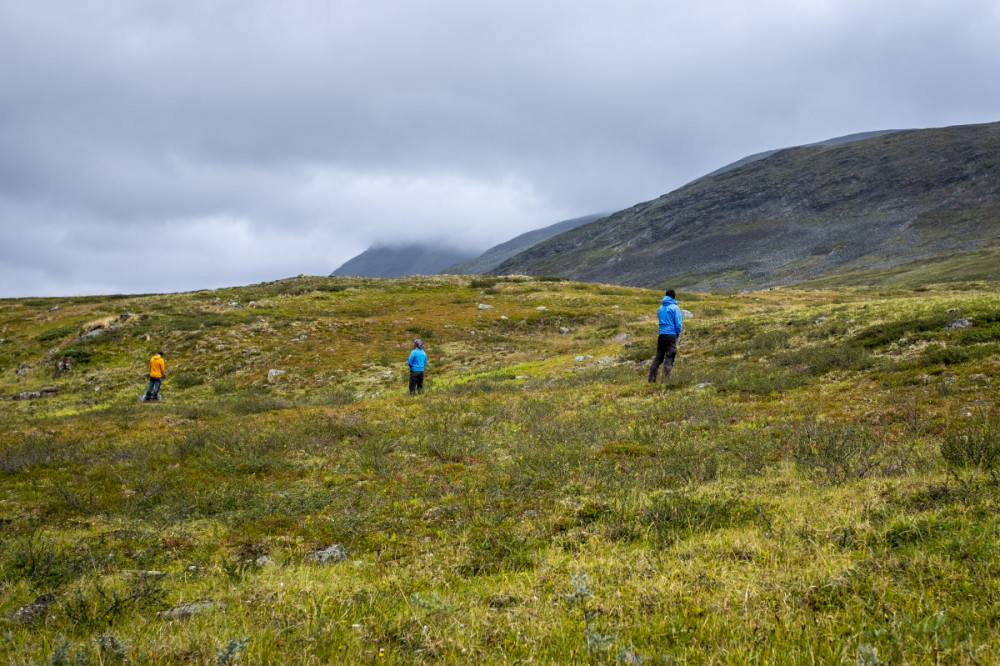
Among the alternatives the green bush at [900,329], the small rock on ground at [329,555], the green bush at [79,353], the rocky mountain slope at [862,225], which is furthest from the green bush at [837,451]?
the rocky mountain slope at [862,225]

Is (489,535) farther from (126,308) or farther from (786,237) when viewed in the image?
(786,237)

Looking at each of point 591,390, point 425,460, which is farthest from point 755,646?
point 591,390

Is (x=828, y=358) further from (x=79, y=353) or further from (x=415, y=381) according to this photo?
(x=79, y=353)

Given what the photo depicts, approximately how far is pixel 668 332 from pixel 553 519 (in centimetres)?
1136

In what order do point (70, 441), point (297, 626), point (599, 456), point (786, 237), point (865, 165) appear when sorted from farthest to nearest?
1. point (865, 165)
2. point (786, 237)
3. point (70, 441)
4. point (599, 456)
5. point (297, 626)

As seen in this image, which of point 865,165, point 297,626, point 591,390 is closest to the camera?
point 297,626

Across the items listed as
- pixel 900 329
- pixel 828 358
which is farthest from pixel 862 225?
pixel 828 358

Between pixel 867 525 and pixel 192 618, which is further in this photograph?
pixel 867 525

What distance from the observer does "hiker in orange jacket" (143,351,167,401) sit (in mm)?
23047

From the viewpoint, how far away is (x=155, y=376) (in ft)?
76.1

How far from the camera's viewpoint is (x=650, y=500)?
6426mm

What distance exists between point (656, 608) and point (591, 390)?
12194mm

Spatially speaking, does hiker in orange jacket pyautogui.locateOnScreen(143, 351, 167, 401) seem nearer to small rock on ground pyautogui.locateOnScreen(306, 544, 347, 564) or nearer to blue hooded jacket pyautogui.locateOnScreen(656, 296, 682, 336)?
small rock on ground pyautogui.locateOnScreen(306, 544, 347, 564)

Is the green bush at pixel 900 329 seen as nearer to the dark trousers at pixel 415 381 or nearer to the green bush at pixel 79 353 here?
the dark trousers at pixel 415 381
